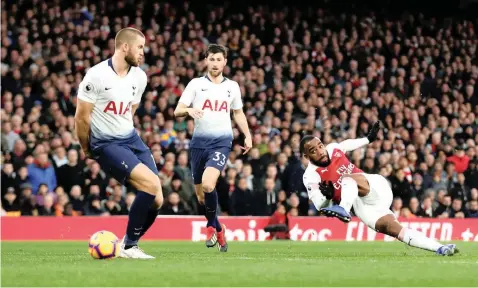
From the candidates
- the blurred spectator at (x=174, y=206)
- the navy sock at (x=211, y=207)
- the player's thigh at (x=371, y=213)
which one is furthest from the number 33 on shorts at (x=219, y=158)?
the blurred spectator at (x=174, y=206)

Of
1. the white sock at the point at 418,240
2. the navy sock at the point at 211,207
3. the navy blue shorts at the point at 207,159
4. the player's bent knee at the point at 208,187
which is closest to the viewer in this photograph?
the white sock at the point at 418,240

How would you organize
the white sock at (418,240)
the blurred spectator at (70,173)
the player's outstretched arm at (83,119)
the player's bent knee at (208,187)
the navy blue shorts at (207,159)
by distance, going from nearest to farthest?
the player's outstretched arm at (83,119), the white sock at (418,240), the player's bent knee at (208,187), the navy blue shorts at (207,159), the blurred spectator at (70,173)

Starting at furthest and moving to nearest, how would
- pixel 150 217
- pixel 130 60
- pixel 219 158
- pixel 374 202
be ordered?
pixel 219 158 → pixel 374 202 → pixel 150 217 → pixel 130 60

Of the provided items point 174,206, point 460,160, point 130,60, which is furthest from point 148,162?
point 460,160

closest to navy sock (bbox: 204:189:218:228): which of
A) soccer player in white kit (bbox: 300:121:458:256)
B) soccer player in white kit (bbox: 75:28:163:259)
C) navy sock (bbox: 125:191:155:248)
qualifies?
soccer player in white kit (bbox: 300:121:458:256)

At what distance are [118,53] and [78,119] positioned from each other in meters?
0.81

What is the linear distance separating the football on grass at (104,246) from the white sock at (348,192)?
98.1 inches

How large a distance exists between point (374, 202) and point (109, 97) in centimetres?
347

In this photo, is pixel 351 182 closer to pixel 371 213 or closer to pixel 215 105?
pixel 371 213

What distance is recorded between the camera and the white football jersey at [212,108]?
1350 centimetres

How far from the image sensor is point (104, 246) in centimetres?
1086

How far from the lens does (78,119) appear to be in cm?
1070

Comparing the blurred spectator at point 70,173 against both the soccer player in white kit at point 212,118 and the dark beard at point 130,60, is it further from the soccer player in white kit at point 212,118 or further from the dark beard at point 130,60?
the dark beard at point 130,60

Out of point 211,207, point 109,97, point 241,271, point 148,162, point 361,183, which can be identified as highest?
point 109,97
